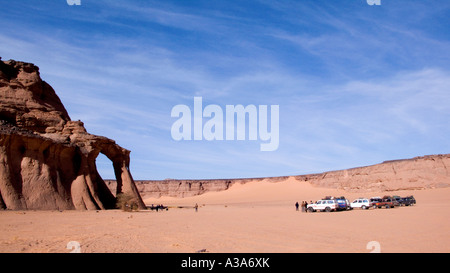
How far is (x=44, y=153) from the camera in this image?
114ft

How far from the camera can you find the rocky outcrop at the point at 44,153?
1220 inches

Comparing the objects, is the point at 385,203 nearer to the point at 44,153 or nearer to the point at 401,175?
the point at 401,175

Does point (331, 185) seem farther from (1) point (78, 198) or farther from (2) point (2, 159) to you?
(2) point (2, 159)

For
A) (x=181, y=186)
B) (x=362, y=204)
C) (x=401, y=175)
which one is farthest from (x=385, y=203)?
(x=181, y=186)

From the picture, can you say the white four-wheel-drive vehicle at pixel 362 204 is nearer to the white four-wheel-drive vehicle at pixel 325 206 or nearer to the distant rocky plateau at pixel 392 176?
the white four-wheel-drive vehicle at pixel 325 206

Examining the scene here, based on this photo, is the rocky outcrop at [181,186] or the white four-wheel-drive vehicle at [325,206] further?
the rocky outcrop at [181,186]

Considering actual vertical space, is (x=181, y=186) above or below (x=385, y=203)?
above

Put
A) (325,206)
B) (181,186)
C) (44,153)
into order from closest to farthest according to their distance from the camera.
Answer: (44,153) → (325,206) → (181,186)

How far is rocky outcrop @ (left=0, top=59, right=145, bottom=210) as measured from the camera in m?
31.0

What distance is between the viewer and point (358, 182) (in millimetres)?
78312

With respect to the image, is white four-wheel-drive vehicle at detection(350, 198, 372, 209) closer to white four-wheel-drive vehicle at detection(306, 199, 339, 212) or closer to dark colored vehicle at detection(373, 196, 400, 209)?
dark colored vehicle at detection(373, 196, 400, 209)

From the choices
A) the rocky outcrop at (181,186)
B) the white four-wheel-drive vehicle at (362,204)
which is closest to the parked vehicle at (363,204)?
the white four-wheel-drive vehicle at (362,204)

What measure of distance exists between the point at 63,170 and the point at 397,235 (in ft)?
106

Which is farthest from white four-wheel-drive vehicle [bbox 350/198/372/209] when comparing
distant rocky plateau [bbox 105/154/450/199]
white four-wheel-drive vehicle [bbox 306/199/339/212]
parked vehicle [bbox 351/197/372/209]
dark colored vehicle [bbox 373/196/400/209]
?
distant rocky plateau [bbox 105/154/450/199]
